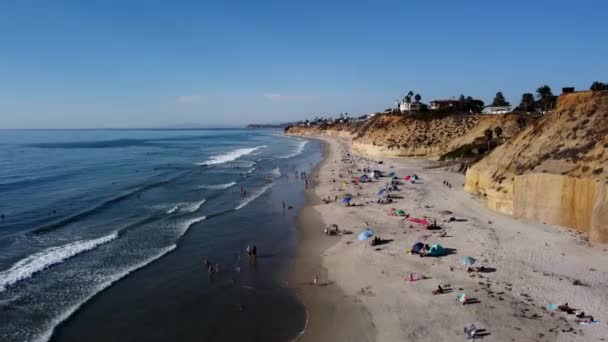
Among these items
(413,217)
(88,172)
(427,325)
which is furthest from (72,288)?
(88,172)

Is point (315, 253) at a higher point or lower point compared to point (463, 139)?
lower

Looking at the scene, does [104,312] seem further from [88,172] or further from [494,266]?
[88,172]

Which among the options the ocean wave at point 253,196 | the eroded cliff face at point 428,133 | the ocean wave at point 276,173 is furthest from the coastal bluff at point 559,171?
the eroded cliff face at point 428,133

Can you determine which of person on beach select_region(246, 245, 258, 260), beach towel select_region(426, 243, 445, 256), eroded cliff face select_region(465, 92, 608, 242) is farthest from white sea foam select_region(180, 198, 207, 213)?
eroded cliff face select_region(465, 92, 608, 242)

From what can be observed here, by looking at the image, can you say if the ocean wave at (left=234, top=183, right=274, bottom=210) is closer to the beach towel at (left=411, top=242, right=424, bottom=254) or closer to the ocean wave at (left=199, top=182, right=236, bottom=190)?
the ocean wave at (left=199, top=182, right=236, bottom=190)

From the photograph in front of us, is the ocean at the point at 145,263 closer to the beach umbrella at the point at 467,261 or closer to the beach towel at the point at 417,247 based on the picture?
the beach towel at the point at 417,247
